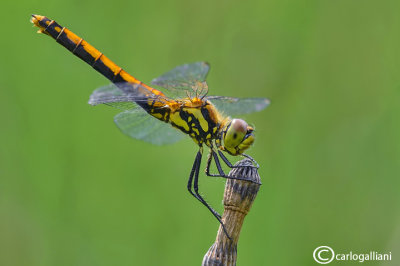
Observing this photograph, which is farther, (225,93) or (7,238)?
(225,93)

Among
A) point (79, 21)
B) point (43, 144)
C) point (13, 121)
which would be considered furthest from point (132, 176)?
point (79, 21)

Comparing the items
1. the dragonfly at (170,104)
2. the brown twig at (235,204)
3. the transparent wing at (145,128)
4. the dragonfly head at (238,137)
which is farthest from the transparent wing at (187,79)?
the brown twig at (235,204)

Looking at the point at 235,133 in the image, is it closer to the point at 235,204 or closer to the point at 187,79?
the point at 187,79

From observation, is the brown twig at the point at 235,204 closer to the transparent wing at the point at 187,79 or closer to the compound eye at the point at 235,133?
the compound eye at the point at 235,133

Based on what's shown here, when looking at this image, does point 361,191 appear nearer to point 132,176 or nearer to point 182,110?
point 182,110

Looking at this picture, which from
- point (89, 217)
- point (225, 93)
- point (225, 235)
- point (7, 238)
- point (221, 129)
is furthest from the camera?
point (225, 93)

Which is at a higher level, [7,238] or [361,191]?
[361,191]
